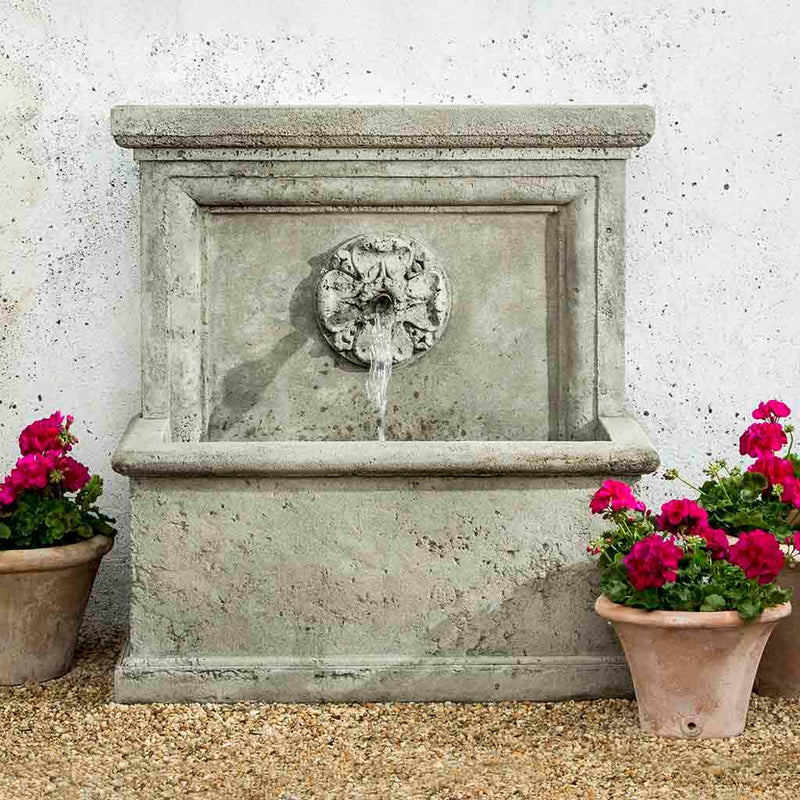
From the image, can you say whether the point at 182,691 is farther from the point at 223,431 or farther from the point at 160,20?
the point at 160,20

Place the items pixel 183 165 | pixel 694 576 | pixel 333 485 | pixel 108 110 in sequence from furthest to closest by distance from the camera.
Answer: pixel 108 110
pixel 183 165
pixel 333 485
pixel 694 576

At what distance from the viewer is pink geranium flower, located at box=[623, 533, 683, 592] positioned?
123 inches

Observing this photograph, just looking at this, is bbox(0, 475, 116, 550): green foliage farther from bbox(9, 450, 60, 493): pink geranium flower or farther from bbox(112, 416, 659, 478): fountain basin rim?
bbox(112, 416, 659, 478): fountain basin rim

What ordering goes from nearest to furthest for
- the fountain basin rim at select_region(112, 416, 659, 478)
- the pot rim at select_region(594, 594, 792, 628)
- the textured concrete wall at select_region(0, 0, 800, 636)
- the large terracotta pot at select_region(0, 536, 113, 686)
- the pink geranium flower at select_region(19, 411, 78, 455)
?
the pot rim at select_region(594, 594, 792, 628)
the fountain basin rim at select_region(112, 416, 659, 478)
the large terracotta pot at select_region(0, 536, 113, 686)
the pink geranium flower at select_region(19, 411, 78, 455)
the textured concrete wall at select_region(0, 0, 800, 636)

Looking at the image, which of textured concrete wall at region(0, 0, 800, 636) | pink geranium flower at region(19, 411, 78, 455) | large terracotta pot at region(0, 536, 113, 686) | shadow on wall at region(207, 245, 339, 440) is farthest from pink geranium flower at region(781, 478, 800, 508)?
pink geranium flower at region(19, 411, 78, 455)

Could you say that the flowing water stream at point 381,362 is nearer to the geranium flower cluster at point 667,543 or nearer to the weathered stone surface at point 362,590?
the weathered stone surface at point 362,590

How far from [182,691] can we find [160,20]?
2385 mm

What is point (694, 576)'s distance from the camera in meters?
3.23

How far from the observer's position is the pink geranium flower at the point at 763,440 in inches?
143

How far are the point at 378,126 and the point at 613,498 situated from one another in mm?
1415

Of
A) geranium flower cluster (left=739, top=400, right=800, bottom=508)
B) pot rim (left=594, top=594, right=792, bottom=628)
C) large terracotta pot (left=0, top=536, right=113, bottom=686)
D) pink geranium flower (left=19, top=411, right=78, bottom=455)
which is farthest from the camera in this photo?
pink geranium flower (left=19, top=411, right=78, bottom=455)

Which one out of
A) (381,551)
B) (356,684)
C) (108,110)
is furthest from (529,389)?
(108,110)

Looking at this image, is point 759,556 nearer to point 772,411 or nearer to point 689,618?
point 689,618

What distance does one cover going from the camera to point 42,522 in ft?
12.3
